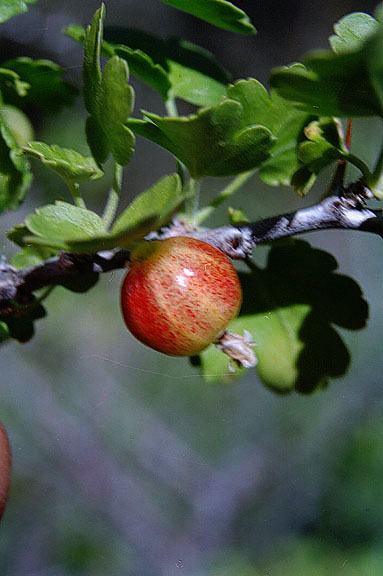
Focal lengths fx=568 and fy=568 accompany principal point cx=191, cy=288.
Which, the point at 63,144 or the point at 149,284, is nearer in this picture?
the point at 149,284

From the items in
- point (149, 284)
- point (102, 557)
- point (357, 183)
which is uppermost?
point (357, 183)

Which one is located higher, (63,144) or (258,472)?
(63,144)

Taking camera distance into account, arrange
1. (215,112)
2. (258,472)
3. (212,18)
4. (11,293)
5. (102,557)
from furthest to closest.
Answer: (258,472) → (102,557) → (11,293) → (212,18) → (215,112)

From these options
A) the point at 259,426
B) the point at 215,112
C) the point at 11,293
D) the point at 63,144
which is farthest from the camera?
the point at 259,426

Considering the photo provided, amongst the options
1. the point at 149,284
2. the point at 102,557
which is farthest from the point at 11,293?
the point at 102,557

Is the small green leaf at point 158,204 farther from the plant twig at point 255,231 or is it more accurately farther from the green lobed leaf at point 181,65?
the green lobed leaf at point 181,65

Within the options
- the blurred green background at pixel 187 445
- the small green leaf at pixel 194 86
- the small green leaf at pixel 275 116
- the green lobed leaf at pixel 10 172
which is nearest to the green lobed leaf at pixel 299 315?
the small green leaf at pixel 275 116

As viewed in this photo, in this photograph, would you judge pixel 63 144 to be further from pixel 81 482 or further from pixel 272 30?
pixel 81 482
